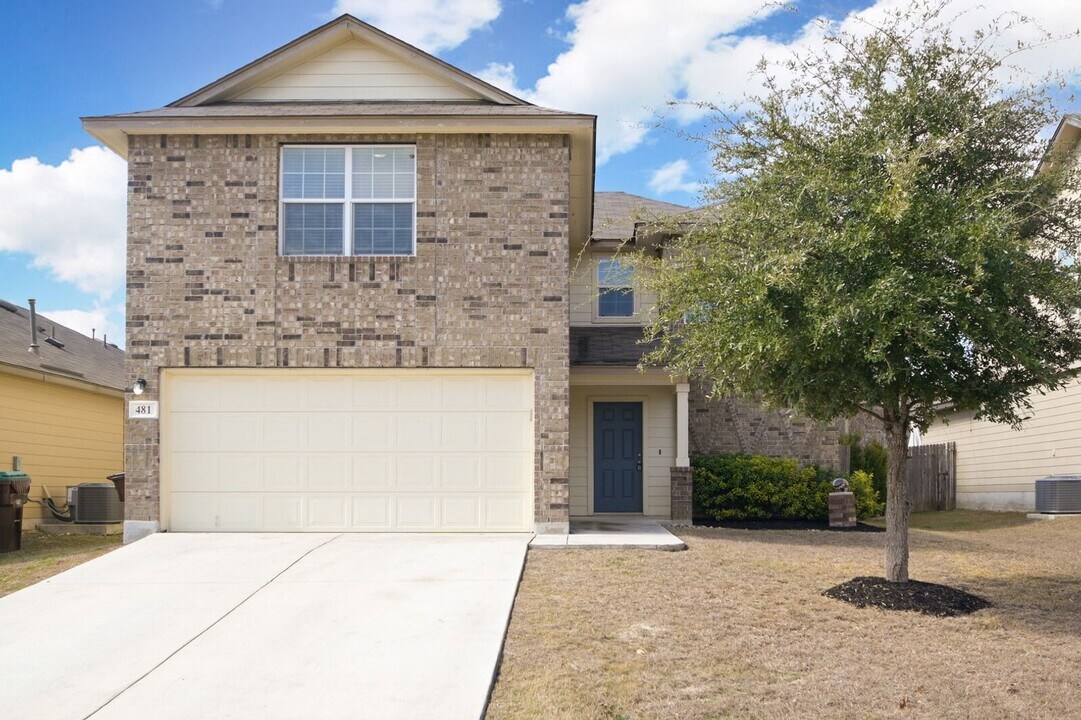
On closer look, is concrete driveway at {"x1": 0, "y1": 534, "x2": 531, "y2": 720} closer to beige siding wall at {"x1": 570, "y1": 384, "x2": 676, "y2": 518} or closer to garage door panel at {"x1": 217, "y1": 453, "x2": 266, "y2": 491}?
garage door panel at {"x1": 217, "y1": 453, "x2": 266, "y2": 491}

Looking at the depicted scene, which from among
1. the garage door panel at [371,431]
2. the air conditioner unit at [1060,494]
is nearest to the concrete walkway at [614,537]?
the garage door panel at [371,431]

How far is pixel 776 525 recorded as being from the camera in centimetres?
1580

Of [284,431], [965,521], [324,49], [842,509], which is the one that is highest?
[324,49]

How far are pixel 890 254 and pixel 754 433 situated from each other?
9.73 meters

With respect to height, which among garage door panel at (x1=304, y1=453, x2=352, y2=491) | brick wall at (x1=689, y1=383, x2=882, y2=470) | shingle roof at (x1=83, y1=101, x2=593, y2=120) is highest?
shingle roof at (x1=83, y1=101, x2=593, y2=120)

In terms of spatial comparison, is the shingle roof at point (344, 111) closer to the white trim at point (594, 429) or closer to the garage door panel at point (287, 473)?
the garage door panel at point (287, 473)

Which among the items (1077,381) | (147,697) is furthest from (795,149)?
(1077,381)

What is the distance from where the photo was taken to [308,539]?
12297 millimetres

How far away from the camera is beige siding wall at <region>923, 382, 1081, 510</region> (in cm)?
1811

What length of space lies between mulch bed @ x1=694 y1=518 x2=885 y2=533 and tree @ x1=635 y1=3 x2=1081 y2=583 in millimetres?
5999

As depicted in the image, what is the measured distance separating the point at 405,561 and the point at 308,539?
1.95 m

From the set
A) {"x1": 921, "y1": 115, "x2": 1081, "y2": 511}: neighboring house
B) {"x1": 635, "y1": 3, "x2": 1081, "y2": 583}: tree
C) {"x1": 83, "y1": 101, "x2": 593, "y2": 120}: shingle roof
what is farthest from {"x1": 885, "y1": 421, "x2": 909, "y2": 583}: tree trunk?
{"x1": 921, "y1": 115, "x2": 1081, "y2": 511}: neighboring house

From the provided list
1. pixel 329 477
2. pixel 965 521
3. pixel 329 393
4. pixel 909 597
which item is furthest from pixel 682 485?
pixel 965 521

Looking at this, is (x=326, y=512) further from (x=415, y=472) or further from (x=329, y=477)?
(x=415, y=472)
